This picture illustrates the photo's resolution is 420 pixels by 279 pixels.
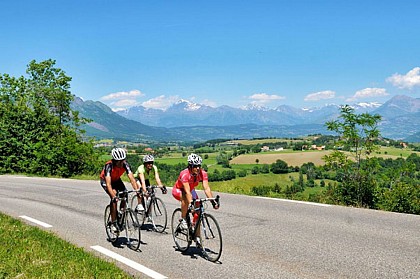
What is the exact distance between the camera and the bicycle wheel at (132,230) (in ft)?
26.2

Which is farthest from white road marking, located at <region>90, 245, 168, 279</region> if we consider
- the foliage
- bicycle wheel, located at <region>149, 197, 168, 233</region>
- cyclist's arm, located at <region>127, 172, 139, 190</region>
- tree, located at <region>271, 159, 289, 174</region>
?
tree, located at <region>271, 159, 289, 174</region>

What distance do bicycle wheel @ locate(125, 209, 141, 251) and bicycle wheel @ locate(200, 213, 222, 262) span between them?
1.45 m

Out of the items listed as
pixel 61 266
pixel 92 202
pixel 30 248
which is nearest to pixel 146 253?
pixel 61 266

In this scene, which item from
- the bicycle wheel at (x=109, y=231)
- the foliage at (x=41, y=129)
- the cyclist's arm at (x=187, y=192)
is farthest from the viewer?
the foliage at (x=41, y=129)

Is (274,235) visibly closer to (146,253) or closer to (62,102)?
(146,253)

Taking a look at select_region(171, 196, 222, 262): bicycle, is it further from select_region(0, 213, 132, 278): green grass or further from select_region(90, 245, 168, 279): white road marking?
select_region(0, 213, 132, 278): green grass

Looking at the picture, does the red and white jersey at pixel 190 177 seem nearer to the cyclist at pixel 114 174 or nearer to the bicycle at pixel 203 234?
the bicycle at pixel 203 234

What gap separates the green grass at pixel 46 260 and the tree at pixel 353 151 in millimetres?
8135

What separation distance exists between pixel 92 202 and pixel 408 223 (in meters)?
9.88

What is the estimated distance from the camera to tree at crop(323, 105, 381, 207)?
1233 centimetres

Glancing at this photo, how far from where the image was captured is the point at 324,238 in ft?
26.2

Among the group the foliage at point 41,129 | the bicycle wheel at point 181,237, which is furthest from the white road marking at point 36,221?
the foliage at point 41,129

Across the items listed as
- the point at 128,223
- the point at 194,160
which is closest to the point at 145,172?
the point at 128,223

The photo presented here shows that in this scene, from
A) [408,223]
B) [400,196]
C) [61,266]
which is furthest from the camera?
[400,196]
